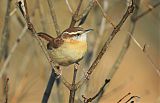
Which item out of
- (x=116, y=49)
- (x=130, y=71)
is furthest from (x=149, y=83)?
(x=116, y=49)

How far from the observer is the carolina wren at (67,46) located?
2877 millimetres

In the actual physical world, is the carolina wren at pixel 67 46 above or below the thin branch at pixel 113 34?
above

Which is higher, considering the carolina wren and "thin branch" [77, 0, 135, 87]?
the carolina wren

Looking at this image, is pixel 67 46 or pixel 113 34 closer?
pixel 113 34

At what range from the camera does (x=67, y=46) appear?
3.00m

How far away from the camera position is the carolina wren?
2.88 m

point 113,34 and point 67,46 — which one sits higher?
point 67,46

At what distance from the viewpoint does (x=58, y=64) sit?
2951 mm

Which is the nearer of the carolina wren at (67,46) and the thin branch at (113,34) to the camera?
the thin branch at (113,34)

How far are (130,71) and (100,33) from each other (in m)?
6.54

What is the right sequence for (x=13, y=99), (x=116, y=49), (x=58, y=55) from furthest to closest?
(x=116, y=49) → (x=13, y=99) → (x=58, y=55)

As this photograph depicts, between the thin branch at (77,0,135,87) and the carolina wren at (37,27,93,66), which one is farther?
the carolina wren at (37,27,93,66)

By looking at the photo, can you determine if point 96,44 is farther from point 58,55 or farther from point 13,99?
point 13,99

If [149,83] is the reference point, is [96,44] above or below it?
below
